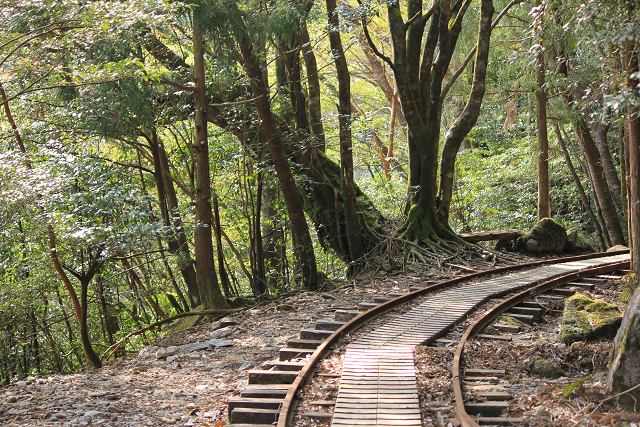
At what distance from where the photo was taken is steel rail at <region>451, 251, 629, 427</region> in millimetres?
4296

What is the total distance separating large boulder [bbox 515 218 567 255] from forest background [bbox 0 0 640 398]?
219 centimetres

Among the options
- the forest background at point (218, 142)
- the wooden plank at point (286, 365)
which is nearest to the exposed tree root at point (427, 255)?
the forest background at point (218, 142)

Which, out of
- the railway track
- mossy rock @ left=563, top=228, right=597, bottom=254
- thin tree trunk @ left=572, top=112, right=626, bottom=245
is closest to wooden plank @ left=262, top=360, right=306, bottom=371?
the railway track

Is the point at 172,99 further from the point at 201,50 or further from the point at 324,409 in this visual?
the point at 324,409

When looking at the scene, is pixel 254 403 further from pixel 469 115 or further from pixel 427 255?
pixel 469 115

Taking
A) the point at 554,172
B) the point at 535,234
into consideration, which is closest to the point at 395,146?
the point at 554,172

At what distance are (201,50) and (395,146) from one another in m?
17.6

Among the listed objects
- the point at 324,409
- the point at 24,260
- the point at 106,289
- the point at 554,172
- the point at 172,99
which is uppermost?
the point at 172,99

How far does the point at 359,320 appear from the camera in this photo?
7.41 meters

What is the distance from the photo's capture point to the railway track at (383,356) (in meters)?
4.61

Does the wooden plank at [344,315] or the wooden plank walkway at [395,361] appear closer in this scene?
the wooden plank walkway at [395,361]

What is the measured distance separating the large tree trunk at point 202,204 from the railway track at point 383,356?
3269 millimetres

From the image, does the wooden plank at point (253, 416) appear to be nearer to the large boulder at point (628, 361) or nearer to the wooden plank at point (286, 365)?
the wooden plank at point (286, 365)

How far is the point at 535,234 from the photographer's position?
546 inches
